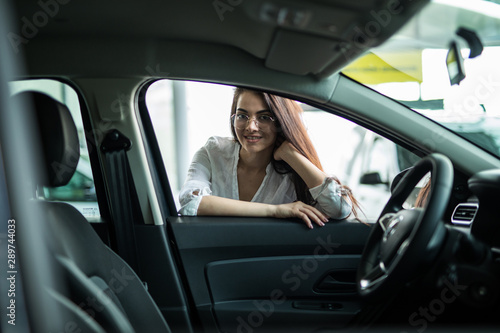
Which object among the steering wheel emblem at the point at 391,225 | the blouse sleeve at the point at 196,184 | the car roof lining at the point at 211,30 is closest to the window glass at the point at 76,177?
the car roof lining at the point at 211,30

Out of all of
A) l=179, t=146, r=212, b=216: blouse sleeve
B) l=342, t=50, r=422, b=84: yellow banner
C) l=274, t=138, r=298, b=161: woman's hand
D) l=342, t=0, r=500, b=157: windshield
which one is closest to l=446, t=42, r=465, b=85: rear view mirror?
l=342, t=0, r=500, b=157: windshield

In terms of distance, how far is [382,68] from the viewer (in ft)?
6.67

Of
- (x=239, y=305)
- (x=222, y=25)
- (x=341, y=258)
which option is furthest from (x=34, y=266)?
(x=341, y=258)

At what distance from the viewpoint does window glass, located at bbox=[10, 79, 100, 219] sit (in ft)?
6.08

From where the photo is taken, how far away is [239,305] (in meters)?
2.05

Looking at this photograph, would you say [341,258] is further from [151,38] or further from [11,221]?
[11,221]

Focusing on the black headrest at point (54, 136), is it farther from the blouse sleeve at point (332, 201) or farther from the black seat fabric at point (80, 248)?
the blouse sleeve at point (332, 201)

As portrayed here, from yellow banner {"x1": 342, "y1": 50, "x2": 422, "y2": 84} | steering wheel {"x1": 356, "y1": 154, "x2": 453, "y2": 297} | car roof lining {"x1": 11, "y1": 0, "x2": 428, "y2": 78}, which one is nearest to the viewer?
steering wheel {"x1": 356, "y1": 154, "x2": 453, "y2": 297}

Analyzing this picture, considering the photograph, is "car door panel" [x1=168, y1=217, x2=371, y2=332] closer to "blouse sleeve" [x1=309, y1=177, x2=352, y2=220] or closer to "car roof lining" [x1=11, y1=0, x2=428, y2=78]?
"blouse sleeve" [x1=309, y1=177, x2=352, y2=220]

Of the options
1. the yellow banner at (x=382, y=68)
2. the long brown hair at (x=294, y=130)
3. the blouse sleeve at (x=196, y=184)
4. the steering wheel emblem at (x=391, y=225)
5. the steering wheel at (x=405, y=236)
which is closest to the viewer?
the steering wheel at (x=405, y=236)

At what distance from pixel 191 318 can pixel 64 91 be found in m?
1.01

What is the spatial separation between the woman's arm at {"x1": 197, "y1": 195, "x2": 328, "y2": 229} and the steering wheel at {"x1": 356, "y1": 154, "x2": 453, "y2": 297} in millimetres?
598

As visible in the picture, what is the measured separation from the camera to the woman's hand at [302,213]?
80.8 inches

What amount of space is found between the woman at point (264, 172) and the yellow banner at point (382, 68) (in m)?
0.42
